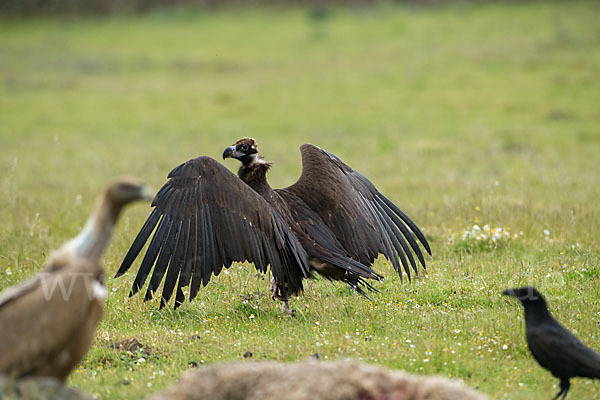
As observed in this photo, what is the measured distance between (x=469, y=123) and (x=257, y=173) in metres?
13.9

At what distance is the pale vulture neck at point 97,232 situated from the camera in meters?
4.15

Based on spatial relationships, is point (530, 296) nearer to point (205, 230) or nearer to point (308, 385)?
point (308, 385)

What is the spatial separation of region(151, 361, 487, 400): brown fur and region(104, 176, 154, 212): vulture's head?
43.3 inches

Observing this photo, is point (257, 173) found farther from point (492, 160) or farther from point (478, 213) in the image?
point (492, 160)

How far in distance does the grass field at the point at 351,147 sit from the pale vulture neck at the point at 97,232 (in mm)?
1611

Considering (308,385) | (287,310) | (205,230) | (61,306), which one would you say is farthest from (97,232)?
(287,310)

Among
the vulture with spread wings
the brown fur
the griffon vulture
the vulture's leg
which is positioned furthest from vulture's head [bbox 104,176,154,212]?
the vulture's leg

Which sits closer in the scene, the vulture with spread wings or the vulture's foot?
the vulture with spread wings

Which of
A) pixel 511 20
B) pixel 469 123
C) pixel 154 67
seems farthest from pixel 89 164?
pixel 511 20

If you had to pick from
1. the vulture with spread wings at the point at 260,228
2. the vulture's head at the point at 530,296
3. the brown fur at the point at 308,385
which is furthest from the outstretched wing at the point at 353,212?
the brown fur at the point at 308,385

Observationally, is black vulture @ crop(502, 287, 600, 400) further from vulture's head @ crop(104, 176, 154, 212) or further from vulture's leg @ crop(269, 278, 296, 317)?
vulture's head @ crop(104, 176, 154, 212)

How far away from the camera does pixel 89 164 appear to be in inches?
704

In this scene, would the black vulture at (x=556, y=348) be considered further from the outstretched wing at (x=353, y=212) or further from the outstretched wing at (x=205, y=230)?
the outstretched wing at (x=205, y=230)

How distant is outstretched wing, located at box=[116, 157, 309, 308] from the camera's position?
666cm
